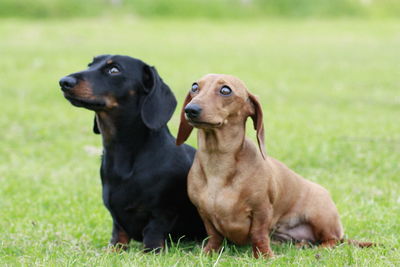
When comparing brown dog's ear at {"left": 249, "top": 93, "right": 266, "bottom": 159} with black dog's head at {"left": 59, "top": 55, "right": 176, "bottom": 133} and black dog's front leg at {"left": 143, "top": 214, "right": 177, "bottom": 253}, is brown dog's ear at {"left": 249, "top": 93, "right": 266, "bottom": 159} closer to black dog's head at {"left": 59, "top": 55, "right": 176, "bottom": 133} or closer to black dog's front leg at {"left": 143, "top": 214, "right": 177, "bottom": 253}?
black dog's head at {"left": 59, "top": 55, "right": 176, "bottom": 133}

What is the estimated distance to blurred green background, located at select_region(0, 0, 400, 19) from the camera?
2931 cm

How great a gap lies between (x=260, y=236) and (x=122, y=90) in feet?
4.55

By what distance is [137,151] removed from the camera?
4.82m

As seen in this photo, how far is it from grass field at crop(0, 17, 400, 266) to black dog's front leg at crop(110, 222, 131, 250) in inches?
7.3

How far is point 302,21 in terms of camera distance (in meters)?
31.5

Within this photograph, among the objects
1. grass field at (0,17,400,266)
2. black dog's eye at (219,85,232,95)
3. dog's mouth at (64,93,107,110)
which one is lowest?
grass field at (0,17,400,266)

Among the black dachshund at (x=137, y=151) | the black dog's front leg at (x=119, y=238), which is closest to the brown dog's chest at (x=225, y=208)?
the black dachshund at (x=137, y=151)

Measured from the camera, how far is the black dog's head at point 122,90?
15.0ft

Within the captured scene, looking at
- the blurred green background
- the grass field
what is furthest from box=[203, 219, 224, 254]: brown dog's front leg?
the blurred green background

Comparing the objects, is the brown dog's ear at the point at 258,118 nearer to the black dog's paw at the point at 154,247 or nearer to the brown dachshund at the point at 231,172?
the brown dachshund at the point at 231,172

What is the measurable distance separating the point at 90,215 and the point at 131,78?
5.63 feet

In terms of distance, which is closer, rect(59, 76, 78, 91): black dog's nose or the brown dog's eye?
rect(59, 76, 78, 91): black dog's nose

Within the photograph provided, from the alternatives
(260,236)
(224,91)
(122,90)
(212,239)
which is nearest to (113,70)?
(122,90)

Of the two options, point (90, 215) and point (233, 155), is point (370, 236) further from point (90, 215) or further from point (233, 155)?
point (90, 215)
